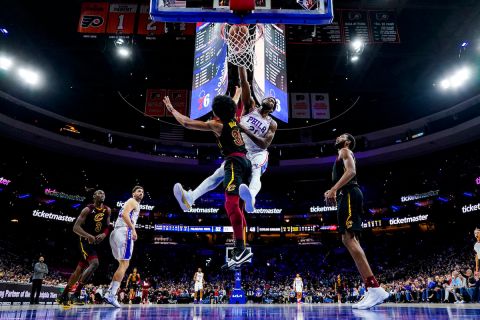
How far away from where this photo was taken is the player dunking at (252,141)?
4.96 m

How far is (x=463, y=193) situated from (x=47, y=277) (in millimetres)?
27180

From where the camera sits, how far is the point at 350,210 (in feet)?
16.8

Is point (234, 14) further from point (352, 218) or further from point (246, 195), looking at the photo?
point (352, 218)

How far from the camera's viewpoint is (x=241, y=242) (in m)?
4.62

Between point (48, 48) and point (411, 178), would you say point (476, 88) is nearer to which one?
point (411, 178)

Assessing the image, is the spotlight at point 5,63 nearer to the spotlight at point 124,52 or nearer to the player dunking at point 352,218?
the spotlight at point 124,52

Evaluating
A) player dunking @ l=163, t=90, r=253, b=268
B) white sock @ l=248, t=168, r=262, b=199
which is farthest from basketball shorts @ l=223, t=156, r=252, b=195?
white sock @ l=248, t=168, r=262, b=199

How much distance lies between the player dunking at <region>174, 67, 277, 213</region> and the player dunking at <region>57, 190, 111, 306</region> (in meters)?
2.65

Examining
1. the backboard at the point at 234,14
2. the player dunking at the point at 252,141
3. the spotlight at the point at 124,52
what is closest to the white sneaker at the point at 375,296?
the player dunking at the point at 252,141

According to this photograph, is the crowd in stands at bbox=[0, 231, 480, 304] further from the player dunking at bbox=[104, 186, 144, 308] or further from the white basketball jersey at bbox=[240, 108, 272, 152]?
the white basketball jersey at bbox=[240, 108, 272, 152]

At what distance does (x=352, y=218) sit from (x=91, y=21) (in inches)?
385

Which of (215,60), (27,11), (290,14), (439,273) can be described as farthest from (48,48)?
(439,273)

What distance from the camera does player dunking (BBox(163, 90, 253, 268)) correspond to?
4.57 m

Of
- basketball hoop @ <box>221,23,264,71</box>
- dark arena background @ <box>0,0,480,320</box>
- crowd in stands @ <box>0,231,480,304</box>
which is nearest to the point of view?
basketball hoop @ <box>221,23,264,71</box>
